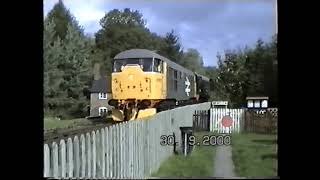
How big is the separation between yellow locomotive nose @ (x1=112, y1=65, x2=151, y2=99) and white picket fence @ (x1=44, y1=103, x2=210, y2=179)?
2685 mm

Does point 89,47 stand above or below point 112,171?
above

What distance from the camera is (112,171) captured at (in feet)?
9.46

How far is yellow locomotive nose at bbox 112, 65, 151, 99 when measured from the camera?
7973mm

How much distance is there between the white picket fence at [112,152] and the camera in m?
2.03

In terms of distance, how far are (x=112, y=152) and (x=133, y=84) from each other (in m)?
5.10

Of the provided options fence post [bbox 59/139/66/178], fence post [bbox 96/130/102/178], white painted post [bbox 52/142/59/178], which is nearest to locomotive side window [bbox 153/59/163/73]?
fence post [bbox 96/130/102/178]

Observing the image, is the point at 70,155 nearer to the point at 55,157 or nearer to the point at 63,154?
the point at 63,154

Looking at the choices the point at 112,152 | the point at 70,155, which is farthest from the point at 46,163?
the point at 112,152
